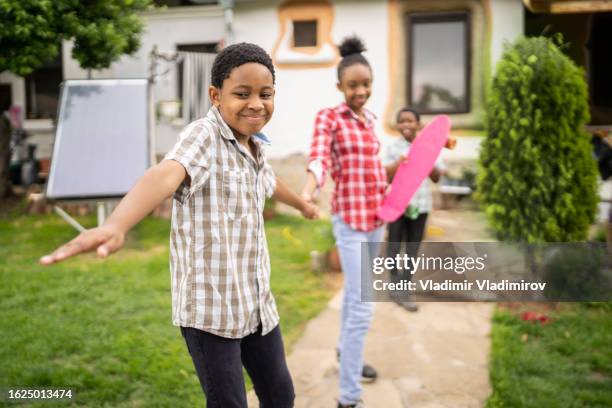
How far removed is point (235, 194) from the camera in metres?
1.84

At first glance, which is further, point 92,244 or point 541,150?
point 541,150

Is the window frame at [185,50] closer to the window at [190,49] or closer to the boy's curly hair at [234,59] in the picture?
the window at [190,49]

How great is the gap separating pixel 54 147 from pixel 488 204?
4.50 m

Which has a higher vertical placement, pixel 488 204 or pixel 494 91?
pixel 494 91

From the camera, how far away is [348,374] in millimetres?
2842

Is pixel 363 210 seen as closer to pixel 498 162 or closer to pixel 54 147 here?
pixel 498 162

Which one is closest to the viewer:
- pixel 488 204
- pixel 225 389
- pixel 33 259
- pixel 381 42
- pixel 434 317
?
pixel 225 389

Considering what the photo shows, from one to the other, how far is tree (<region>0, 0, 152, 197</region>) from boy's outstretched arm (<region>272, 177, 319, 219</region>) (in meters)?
3.54

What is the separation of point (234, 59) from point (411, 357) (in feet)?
8.13

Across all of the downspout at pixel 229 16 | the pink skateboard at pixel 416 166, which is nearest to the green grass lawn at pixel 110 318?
the pink skateboard at pixel 416 166

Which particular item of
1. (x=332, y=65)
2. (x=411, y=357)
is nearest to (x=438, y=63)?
(x=332, y=65)

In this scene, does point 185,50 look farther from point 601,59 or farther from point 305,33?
point 601,59

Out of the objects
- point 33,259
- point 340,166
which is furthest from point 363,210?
point 33,259

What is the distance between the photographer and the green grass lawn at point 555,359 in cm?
302
